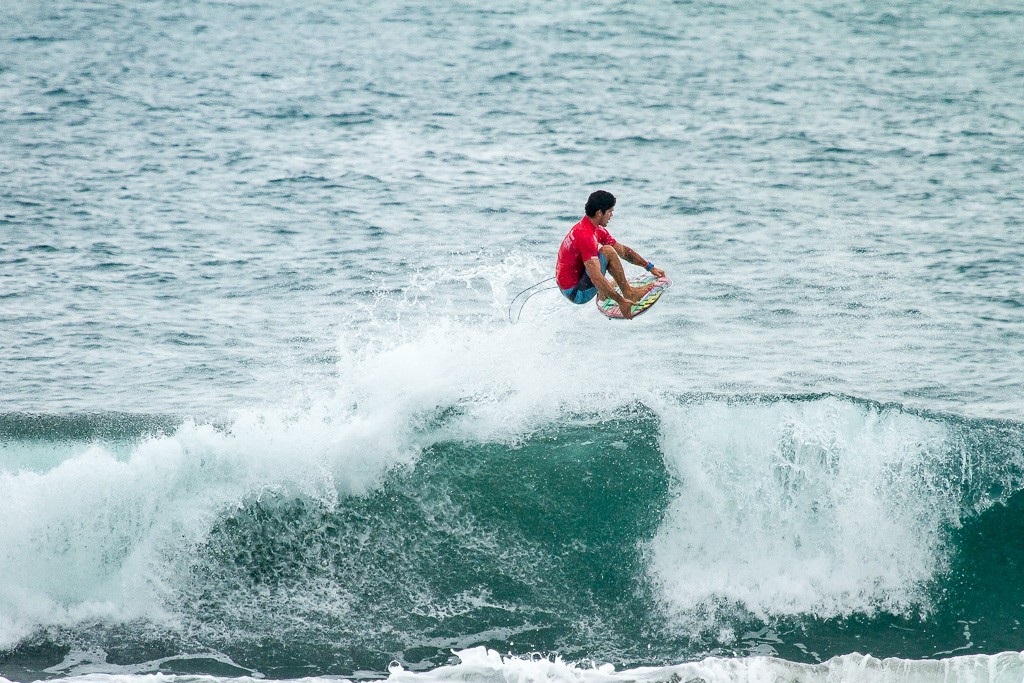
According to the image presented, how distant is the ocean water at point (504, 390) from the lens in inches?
393

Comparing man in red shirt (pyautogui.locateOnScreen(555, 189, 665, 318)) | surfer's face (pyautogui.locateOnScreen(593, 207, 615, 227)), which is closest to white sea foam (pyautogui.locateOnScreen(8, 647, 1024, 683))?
man in red shirt (pyautogui.locateOnScreen(555, 189, 665, 318))

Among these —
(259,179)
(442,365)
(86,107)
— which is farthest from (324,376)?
(86,107)

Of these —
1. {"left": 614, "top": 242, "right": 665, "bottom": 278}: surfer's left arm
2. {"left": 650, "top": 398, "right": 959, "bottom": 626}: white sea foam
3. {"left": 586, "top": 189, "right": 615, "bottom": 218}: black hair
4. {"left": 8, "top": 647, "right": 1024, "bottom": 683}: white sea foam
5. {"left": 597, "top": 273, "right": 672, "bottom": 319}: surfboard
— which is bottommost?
{"left": 8, "top": 647, "right": 1024, "bottom": 683}: white sea foam

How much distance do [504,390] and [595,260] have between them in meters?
2.34

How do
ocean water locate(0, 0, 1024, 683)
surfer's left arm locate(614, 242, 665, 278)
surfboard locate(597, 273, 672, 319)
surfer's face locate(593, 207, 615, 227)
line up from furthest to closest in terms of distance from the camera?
1. surfboard locate(597, 273, 672, 319)
2. surfer's left arm locate(614, 242, 665, 278)
3. surfer's face locate(593, 207, 615, 227)
4. ocean water locate(0, 0, 1024, 683)

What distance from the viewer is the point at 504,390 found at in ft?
39.8

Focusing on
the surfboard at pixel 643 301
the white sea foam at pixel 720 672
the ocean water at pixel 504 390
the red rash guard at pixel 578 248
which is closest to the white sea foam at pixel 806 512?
the ocean water at pixel 504 390

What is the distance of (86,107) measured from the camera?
2478 cm

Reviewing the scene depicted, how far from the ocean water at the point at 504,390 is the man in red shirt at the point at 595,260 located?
1696 mm

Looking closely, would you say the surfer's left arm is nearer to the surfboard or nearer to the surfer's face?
the surfboard

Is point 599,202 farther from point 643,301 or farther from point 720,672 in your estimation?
point 720,672

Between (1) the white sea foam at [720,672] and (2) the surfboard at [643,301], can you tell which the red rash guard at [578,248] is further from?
(1) the white sea foam at [720,672]

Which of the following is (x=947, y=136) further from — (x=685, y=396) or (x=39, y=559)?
(x=39, y=559)

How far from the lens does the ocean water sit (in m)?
9.99
